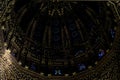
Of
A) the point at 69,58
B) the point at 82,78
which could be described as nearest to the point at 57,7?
the point at 69,58

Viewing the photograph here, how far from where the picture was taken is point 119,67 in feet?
84.5

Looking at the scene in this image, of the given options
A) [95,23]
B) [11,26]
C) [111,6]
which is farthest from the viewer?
[95,23]

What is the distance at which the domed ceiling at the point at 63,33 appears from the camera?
2808 centimetres

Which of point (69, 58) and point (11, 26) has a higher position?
point (11, 26)

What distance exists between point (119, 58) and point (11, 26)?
8.27 metres

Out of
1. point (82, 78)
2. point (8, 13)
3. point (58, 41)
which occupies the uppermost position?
point (8, 13)

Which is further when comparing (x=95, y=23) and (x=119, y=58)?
(x=95, y=23)

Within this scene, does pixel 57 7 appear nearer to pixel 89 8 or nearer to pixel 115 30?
pixel 89 8

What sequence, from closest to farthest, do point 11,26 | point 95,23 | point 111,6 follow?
point 111,6 < point 11,26 < point 95,23

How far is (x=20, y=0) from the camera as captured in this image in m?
30.2

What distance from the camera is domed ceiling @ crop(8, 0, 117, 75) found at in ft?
92.1

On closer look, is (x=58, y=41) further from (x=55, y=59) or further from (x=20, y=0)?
(x=20, y=0)

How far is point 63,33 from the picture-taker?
30.8 meters

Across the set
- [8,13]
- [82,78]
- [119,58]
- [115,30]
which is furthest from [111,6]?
[8,13]
